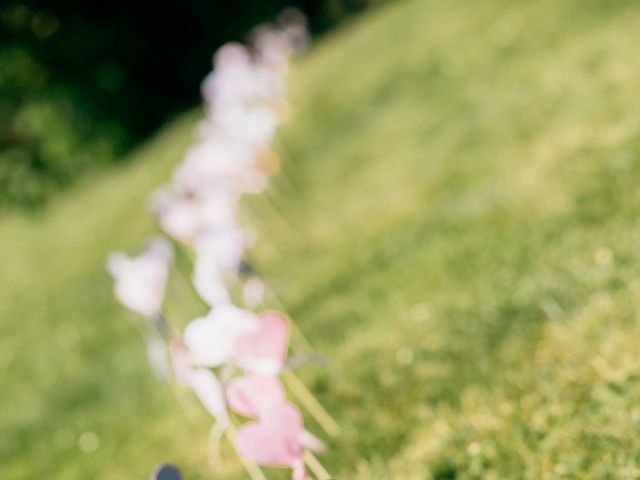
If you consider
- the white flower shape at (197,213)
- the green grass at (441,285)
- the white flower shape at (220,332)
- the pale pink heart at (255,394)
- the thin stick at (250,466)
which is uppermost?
the white flower shape at (220,332)

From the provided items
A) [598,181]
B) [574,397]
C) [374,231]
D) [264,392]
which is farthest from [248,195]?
[264,392]

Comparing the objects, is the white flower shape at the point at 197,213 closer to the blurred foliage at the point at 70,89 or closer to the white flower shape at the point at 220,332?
the white flower shape at the point at 220,332

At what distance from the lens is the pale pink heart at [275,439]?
2344 millimetres

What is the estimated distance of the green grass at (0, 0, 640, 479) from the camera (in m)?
3.64

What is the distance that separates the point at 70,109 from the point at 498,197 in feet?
44.9

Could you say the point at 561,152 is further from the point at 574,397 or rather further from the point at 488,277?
the point at 574,397

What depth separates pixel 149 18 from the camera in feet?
69.4

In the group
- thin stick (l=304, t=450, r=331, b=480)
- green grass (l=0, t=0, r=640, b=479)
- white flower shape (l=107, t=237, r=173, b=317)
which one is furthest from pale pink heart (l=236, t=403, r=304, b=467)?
white flower shape (l=107, t=237, r=173, b=317)

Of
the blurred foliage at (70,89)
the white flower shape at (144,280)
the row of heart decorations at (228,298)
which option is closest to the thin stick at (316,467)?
the row of heart decorations at (228,298)

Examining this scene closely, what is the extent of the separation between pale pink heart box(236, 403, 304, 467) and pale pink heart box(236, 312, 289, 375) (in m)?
0.17

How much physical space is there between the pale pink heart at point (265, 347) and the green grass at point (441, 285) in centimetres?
118

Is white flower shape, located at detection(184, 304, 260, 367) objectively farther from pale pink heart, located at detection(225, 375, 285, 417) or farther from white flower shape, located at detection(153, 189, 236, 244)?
white flower shape, located at detection(153, 189, 236, 244)

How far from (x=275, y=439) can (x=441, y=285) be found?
3050 mm

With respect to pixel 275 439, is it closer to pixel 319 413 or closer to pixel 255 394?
pixel 255 394
